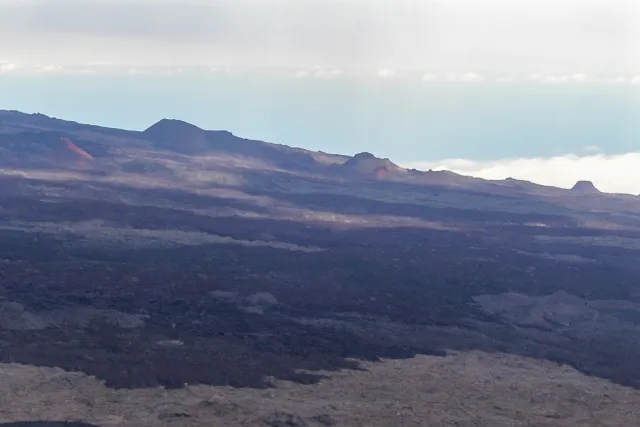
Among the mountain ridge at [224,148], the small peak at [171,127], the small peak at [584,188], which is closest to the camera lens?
the mountain ridge at [224,148]

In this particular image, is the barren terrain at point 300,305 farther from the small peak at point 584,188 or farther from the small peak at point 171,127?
the small peak at point 171,127

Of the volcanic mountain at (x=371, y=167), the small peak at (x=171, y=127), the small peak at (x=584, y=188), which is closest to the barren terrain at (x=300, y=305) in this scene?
the volcanic mountain at (x=371, y=167)

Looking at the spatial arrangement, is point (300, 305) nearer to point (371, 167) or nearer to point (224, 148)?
point (371, 167)

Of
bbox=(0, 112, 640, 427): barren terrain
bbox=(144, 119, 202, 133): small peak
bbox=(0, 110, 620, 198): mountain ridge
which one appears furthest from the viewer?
bbox=(144, 119, 202, 133): small peak

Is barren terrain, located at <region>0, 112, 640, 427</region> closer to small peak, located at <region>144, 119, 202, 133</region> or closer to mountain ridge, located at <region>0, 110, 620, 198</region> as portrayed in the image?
mountain ridge, located at <region>0, 110, 620, 198</region>

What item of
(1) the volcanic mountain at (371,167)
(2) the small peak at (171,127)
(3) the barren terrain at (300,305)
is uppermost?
(2) the small peak at (171,127)

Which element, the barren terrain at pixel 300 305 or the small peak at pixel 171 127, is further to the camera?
the small peak at pixel 171 127

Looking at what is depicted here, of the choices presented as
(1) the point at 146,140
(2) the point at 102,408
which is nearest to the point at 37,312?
(2) the point at 102,408

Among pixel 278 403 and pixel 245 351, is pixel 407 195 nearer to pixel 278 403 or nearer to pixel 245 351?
pixel 245 351

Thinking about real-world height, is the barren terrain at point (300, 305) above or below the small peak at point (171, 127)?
below

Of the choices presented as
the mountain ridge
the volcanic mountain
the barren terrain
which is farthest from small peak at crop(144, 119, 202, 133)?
the barren terrain

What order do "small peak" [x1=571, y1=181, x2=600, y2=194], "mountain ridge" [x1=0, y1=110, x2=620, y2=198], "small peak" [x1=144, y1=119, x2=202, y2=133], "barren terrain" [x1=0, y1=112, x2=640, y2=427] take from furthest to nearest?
"small peak" [x1=144, y1=119, x2=202, y2=133]
"small peak" [x1=571, y1=181, x2=600, y2=194]
"mountain ridge" [x1=0, y1=110, x2=620, y2=198]
"barren terrain" [x1=0, y1=112, x2=640, y2=427]
